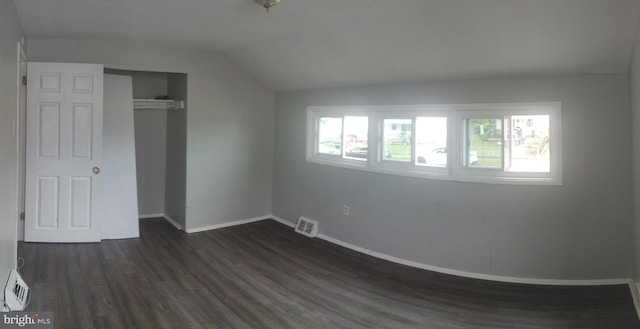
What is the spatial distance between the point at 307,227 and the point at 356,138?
137 cm

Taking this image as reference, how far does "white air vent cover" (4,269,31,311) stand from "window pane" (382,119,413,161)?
3.53 m

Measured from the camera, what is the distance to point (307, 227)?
516 centimetres

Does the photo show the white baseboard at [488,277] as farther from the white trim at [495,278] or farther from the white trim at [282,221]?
the white trim at [282,221]

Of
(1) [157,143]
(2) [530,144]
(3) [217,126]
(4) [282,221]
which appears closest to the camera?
(2) [530,144]

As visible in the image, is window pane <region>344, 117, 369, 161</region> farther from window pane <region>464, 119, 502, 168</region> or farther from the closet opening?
the closet opening

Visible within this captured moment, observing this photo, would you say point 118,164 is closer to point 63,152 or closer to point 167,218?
point 63,152

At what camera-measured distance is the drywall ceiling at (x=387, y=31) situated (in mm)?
2723

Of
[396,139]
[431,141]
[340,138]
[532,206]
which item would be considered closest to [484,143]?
[431,141]

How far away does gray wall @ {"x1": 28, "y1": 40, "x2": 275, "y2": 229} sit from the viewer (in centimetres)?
468

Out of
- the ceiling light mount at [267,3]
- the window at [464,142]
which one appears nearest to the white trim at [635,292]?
the window at [464,142]

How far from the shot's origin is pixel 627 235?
325 cm

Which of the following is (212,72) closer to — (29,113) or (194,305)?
(29,113)

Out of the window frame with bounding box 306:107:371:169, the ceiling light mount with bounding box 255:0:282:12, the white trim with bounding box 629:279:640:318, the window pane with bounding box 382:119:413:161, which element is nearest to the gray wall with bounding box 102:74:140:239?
the window frame with bounding box 306:107:371:169

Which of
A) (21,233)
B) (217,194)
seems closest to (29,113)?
(21,233)
